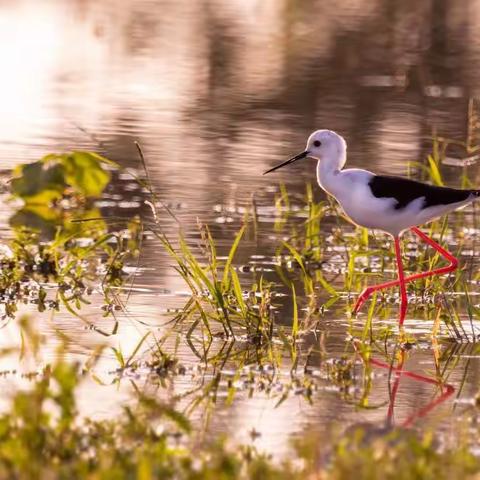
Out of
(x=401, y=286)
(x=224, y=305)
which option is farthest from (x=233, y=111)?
(x=224, y=305)

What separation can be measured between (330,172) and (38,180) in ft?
7.00

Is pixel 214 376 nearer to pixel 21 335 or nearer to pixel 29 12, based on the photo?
pixel 21 335

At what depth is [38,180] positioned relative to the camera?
31.7 ft

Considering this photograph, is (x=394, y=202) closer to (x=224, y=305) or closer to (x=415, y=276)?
(x=415, y=276)

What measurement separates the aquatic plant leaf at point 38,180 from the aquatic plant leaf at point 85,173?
48 mm

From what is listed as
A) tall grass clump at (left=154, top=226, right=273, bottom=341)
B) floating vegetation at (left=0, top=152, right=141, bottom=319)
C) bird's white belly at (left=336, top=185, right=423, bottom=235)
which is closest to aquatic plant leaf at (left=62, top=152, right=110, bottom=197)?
floating vegetation at (left=0, top=152, right=141, bottom=319)

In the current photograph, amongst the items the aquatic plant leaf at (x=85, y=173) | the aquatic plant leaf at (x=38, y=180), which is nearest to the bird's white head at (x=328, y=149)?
the aquatic plant leaf at (x=85, y=173)

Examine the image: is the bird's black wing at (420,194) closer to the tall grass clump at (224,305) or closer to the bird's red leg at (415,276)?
the bird's red leg at (415,276)

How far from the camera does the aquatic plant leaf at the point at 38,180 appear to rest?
9648 mm

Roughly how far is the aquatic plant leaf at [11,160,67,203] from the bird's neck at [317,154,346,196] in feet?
6.38

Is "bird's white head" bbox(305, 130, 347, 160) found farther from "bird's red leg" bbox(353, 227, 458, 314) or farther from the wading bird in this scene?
"bird's red leg" bbox(353, 227, 458, 314)

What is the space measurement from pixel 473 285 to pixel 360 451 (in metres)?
3.36

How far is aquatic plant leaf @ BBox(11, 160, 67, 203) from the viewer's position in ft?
31.7

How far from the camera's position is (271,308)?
7.68 meters
